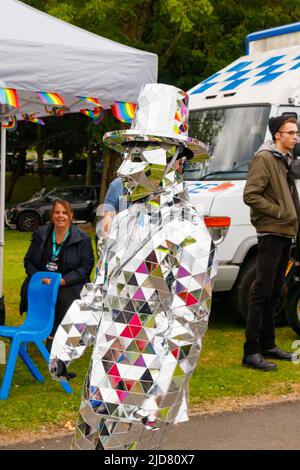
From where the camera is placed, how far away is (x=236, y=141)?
315 inches

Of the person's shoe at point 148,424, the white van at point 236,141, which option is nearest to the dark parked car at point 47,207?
the white van at point 236,141

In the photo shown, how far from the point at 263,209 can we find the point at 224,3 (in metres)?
13.7

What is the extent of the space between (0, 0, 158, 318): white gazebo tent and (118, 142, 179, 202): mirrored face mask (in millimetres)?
2422

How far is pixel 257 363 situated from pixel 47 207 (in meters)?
17.7

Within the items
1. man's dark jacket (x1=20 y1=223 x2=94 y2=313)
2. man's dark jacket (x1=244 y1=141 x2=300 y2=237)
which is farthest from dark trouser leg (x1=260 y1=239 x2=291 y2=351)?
man's dark jacket (x1=20 y1=223 x2=94 y2=313)

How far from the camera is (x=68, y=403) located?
5.39m

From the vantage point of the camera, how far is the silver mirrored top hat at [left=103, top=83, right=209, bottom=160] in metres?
3.00

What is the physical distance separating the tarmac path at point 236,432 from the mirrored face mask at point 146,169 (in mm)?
2040

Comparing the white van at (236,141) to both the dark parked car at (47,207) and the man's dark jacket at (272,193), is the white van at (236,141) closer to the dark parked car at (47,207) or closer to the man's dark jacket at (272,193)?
the man's dark jacket at (272,193)

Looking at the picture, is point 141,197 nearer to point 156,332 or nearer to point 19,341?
point 156,332

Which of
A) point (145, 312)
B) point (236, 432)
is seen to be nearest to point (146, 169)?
point (145, 312)

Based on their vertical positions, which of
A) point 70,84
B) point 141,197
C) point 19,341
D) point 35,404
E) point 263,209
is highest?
point 70,84

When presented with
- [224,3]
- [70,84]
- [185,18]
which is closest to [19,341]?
→ [70,84]

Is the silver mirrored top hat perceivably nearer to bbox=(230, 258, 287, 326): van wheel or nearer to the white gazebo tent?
the white gazebo tent
